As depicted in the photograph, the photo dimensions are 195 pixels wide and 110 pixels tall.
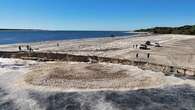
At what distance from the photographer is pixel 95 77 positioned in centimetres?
2772

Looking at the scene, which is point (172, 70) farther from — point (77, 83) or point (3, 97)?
point (3, 97)

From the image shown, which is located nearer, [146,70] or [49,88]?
[49,88]

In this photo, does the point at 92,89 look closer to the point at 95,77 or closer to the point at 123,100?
the point at 123,100

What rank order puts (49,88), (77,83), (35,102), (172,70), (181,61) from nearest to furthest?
(35,102)
(49,88)
(77,83)
(172,70)
(181,61)

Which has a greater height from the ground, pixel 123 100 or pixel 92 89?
pixel 92 89

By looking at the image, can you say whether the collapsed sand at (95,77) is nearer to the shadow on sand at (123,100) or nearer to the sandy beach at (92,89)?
the sandy beach at (92,89)

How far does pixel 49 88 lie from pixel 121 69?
10.6 meters

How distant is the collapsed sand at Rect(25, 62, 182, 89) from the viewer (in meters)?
24.9

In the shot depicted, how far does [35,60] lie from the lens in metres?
40.1

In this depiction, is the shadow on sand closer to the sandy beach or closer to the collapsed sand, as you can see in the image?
the sandy beach

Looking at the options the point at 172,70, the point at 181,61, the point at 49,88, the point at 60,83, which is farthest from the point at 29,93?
the point at 181,61

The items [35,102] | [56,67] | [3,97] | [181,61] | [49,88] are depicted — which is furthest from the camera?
[181,61]

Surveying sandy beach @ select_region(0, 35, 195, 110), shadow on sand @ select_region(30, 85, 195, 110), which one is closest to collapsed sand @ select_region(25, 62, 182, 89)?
sandy beach @ select_region(0, 35, 195, 110)

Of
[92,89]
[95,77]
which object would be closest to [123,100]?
[92,89]
